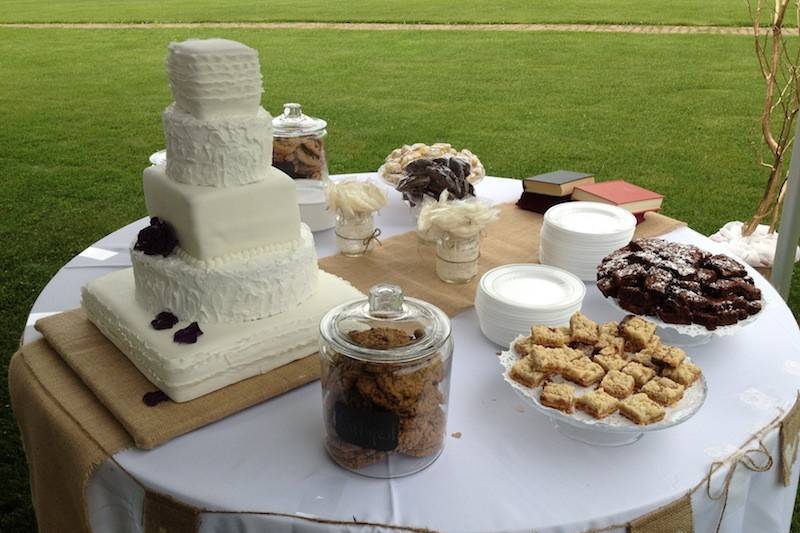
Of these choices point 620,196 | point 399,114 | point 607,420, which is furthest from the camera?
point 399,114

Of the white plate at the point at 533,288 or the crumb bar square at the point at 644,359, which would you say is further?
the white plate at the point at 533,288

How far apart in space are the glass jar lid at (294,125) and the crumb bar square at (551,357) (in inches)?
49.8

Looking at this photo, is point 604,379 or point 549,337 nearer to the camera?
point 604,379

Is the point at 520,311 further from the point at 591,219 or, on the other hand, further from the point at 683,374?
the point at 591,219

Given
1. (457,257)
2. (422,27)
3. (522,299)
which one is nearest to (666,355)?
(522,299)

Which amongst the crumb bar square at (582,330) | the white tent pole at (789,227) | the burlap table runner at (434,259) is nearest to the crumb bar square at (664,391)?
the crumb bar square at (582,330)

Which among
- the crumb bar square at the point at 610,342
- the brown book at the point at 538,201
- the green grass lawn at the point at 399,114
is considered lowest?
the green grass lawn at the point at 399,114

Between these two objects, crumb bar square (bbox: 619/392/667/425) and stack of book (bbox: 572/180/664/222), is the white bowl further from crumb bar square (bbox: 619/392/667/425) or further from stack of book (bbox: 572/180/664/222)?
crumb bar square (bbox: 619/392/667/425)

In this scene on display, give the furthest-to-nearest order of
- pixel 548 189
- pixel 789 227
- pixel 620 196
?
pixel 789 227 < pixel 548 189 < pixel 620 196

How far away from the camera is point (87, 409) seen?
1.70 metres

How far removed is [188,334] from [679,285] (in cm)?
124

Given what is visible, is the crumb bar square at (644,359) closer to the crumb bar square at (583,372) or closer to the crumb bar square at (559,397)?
the crumb bar square at (583,372)

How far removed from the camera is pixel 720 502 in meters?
1.57

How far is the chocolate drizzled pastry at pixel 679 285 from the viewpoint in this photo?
6.27ft
